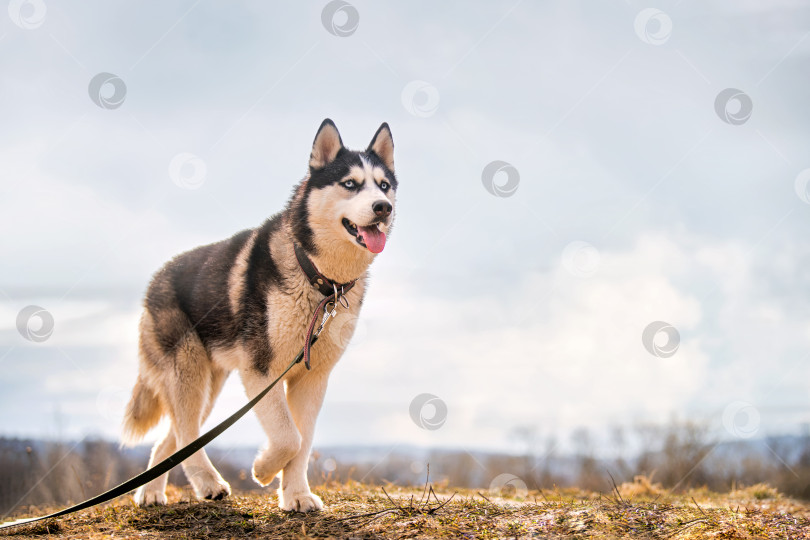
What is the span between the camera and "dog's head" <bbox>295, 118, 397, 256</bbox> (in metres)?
4.53

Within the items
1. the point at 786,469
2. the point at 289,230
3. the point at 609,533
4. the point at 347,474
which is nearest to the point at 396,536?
the point at 609,533

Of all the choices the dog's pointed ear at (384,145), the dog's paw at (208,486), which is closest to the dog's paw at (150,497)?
the dog's paw at (208,486)

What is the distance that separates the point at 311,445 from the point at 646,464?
485 inches

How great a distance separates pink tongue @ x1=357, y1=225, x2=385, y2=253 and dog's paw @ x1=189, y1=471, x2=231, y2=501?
235cm

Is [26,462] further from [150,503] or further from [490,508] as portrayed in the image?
[490,508]

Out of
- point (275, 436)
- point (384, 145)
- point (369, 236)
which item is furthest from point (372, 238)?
point (275, 436)

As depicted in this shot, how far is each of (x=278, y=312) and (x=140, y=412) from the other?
2.14m

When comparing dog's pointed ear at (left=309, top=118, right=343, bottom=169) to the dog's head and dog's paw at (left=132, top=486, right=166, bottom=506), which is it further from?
dog's paw at (left=132, top=486, right=166, bottom=506)

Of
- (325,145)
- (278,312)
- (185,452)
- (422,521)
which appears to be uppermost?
(325,145)

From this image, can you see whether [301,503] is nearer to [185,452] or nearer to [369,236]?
[185,452]

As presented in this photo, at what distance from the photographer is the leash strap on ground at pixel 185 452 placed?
3723 mm

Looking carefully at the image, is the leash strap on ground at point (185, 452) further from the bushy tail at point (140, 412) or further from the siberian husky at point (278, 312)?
the bushy tail at point (140, 412)

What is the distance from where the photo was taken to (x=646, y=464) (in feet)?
48.3

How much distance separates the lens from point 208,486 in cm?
504
